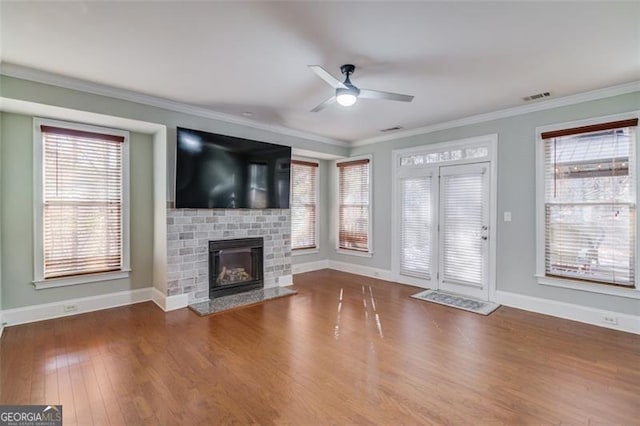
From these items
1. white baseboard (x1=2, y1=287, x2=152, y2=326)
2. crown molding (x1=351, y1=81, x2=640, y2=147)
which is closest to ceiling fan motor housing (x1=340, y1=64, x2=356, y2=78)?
crown molding (x1=351, y1=81, x2=640, y2=147)

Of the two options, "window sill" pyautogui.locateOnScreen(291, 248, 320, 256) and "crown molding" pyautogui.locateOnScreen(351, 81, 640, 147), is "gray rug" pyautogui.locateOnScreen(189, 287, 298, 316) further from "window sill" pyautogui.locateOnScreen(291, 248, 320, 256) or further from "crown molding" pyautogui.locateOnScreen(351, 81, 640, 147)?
"crown molding" pyautogui.locateOnScreen(351, 81, 640, 147)

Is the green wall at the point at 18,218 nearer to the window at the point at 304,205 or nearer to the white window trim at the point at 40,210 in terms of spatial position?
the white window trim at the point at 40,210

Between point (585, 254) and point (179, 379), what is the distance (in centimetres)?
456

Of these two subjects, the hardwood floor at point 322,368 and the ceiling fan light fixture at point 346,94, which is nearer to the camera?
the hardwood floor at point 322,368

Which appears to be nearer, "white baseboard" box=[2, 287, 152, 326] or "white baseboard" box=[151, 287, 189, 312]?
"white baseboard" box=[2, 287, 152, 326]

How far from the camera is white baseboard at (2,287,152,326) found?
3.54m

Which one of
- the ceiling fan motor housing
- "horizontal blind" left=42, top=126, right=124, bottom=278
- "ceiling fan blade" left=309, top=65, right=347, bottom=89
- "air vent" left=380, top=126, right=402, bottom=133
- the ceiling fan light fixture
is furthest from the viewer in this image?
"air vent" left=380, top=126, right=402, bottom=133

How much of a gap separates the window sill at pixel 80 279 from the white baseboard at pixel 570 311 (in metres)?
5.32

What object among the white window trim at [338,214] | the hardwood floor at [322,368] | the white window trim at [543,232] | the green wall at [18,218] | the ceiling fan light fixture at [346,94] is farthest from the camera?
the white window trim at [338,214]

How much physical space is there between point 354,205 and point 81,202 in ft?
14.8

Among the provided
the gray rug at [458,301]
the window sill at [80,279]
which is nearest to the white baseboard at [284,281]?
the gray rug at [458,301]

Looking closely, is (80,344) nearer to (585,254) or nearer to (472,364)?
(472,364)

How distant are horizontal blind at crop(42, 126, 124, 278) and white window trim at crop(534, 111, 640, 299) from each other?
561 cm

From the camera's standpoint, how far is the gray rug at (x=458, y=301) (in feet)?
13.5
